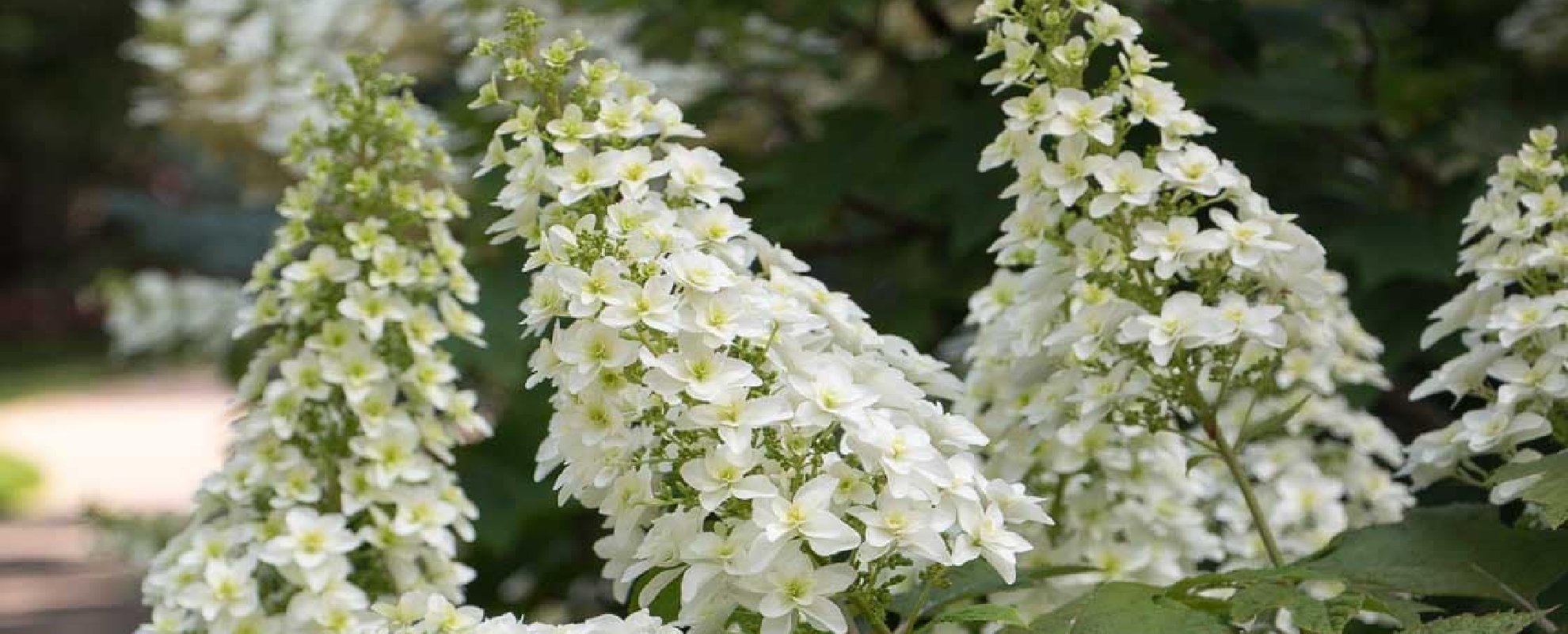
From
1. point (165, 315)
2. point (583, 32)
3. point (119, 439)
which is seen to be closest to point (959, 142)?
point (583, 32)

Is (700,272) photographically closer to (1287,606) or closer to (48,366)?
(1287,606)

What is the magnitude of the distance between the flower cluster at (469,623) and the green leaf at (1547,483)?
610 millimetres

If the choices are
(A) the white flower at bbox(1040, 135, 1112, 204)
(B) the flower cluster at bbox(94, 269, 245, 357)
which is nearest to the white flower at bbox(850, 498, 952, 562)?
(A) the white flower at bbox(1040, 135, 1112, 204)

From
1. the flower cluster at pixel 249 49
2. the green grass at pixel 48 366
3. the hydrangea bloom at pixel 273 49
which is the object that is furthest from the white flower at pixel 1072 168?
the green grass at pixel 48 366

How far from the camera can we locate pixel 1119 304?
1.48 m

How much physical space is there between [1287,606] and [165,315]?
139 inches

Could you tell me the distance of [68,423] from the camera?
1888cm

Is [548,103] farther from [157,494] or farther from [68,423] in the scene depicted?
[68,423]

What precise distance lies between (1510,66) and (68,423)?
1794 centimetres

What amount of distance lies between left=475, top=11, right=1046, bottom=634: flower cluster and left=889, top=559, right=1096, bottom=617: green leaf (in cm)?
8

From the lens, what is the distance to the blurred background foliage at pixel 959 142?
8.72ft

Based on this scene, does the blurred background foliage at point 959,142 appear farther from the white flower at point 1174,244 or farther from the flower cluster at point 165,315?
the white flower at point 1174,244

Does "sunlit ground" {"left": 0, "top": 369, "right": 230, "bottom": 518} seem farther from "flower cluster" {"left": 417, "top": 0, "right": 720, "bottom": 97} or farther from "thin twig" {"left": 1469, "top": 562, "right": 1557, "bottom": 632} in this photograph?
"thin twig" {"left": 1469, "top": 562, "right": 1557, "bottom": 632}

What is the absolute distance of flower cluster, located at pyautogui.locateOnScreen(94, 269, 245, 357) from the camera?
4215 millimetres
